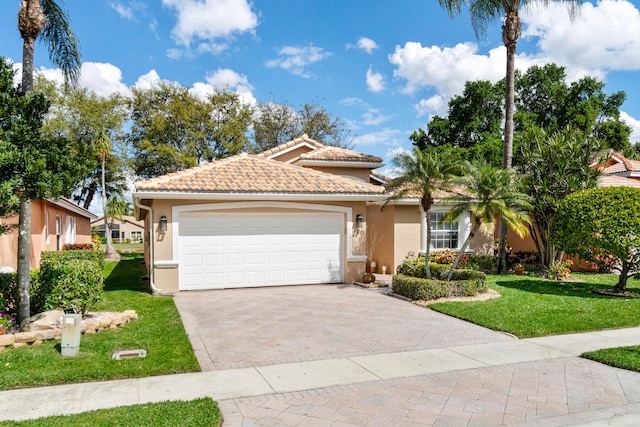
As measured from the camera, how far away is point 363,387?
6.07m

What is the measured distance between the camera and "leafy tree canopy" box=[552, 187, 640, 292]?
40.8 feet

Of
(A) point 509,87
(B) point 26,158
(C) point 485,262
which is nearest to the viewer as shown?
(B) point 26,158

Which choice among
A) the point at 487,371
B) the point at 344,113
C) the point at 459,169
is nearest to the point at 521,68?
the point at 344,113

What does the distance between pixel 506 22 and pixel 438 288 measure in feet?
35.9

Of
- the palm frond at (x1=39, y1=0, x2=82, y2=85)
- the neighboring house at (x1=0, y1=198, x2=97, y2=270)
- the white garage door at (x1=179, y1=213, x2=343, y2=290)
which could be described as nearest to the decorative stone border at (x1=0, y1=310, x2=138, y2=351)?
the white garage door at (x1=179, y1=213, x2=343, y2=290)

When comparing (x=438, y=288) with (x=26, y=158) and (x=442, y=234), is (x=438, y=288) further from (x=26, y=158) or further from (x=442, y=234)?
(x=26, y=158)

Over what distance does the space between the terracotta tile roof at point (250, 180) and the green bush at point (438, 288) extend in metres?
4.01

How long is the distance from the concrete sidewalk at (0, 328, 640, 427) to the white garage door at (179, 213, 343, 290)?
7561 mm

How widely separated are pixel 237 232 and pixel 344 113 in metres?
32.1

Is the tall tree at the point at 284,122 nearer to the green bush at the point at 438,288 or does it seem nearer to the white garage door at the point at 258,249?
the white garage door at the point at 258,249

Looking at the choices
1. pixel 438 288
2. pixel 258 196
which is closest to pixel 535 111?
pixel 438 288

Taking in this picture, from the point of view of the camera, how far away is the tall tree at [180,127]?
35781 millimetres

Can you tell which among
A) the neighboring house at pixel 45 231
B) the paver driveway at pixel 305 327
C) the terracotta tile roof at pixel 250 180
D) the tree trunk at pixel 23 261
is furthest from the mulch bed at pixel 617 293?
the neighboring house at pixel 45 231

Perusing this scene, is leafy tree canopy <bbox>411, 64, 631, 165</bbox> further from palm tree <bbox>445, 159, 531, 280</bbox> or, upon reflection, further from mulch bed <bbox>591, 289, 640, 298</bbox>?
palm tree <bbox>445, 159, 531, 280</bbox>
